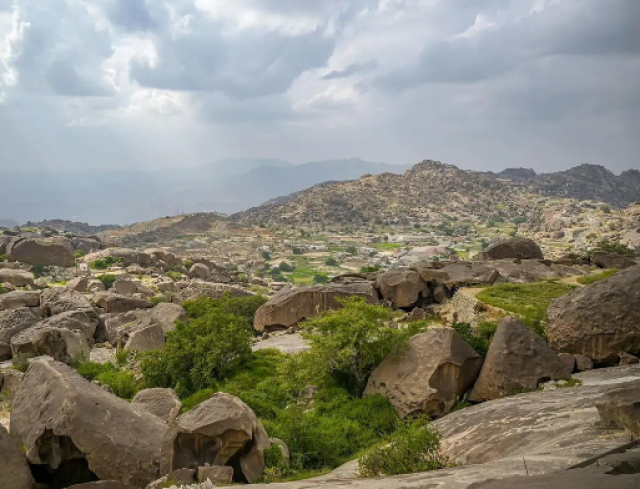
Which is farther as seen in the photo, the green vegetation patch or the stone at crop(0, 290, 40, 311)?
the stone at crop(0, 290, 40, 311)

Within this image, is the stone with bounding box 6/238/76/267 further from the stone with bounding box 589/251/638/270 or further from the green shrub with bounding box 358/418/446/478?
the green shrub with bounding box 358/418/446/478

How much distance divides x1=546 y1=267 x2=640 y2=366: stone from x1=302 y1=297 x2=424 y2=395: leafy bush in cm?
569

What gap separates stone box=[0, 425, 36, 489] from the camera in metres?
11.4

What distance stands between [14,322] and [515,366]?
26.5 metres

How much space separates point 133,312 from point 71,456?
22093 millimetres

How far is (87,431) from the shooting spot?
11875mm

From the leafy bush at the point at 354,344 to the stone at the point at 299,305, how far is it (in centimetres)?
1254

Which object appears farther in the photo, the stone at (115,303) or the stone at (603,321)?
the stone at (115,303)

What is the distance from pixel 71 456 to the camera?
1223 cm

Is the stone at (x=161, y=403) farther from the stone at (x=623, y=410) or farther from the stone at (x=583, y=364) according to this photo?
the stone at (x=583, y=364)

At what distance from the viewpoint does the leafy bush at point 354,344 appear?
61.7ft

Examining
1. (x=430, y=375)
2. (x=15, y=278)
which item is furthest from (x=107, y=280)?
(x=430, y=375)

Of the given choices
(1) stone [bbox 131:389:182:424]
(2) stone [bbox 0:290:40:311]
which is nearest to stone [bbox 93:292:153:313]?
(2) stone [bbox 0:290:40:311]

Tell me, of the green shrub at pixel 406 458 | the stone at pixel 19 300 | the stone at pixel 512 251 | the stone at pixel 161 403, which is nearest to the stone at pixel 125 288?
the stone at pixel 19 300
